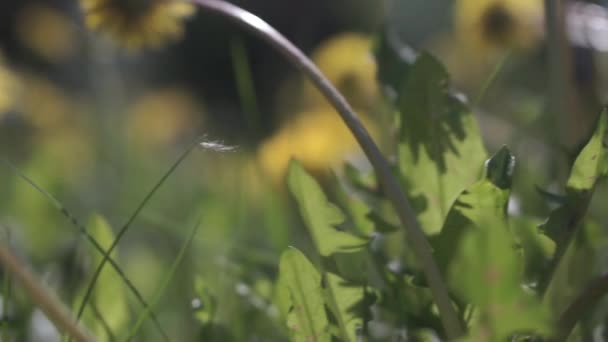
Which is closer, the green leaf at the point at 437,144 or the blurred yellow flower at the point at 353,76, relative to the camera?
the green leaf at the point at 437,144

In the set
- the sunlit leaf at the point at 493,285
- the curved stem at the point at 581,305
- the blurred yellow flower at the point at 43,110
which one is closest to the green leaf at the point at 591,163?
the curved stem at the point at 581,305

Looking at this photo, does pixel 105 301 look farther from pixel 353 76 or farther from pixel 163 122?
pixel 163 122

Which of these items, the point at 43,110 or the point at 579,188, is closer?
the point at 579,188

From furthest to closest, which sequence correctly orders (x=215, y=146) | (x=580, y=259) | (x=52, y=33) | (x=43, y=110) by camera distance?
(x=52, y=33) → (x=43, y=110) → (x=580, y=259) → (x=215, y=146)

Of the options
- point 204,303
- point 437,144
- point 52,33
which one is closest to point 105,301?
point 204,303

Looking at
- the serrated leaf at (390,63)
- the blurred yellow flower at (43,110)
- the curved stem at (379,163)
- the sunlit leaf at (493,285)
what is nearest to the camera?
the sunlit leaf at (493,285)

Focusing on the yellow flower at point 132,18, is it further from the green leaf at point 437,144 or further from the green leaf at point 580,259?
the green leaf at point 580,259

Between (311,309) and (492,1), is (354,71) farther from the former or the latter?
(311,309)

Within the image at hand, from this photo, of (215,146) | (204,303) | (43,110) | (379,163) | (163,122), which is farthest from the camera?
(163,122)

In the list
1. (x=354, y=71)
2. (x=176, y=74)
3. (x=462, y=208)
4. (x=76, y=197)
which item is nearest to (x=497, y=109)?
(x=354, y=71)
